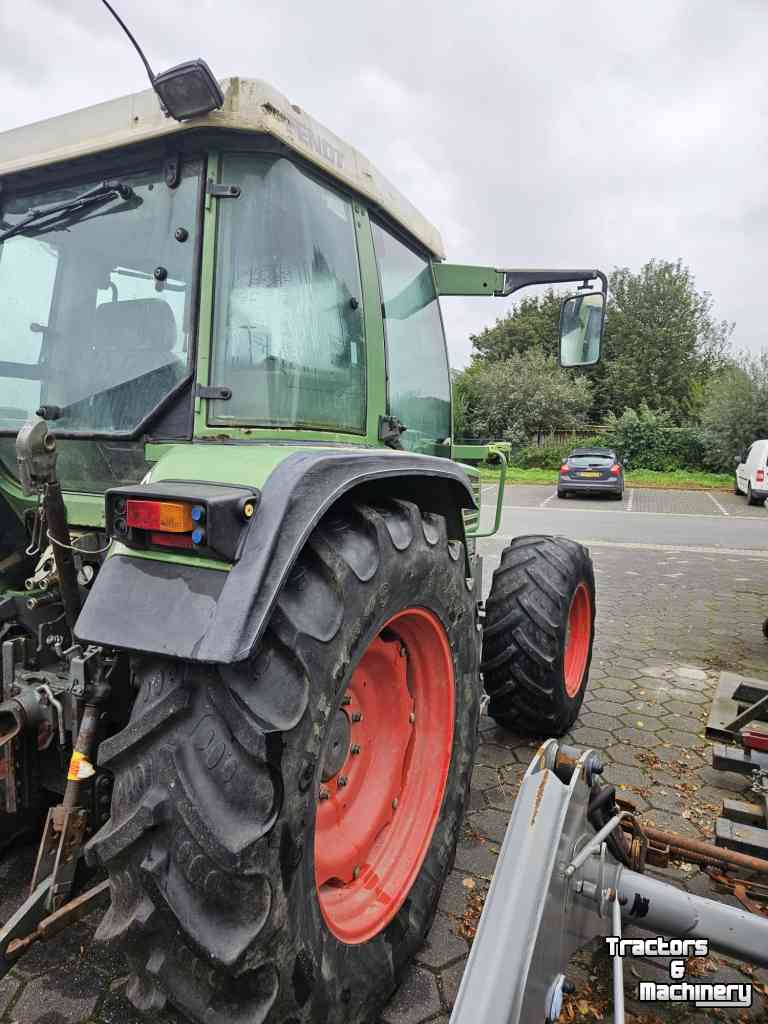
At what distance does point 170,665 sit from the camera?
1.31 metres

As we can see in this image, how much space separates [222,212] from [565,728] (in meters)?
2.69

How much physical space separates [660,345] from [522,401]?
44.0 ft

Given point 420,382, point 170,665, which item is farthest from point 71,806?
point 420,382

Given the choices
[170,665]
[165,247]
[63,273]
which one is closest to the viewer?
[170,665]

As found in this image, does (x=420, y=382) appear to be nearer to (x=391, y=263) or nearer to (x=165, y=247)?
(x=391, y=263)

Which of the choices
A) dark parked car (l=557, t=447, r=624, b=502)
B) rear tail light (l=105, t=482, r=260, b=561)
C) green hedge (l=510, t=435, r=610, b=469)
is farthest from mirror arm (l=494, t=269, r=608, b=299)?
green hedge (l=510, t=435, r=610, b=469)

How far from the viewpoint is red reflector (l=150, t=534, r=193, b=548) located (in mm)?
1354

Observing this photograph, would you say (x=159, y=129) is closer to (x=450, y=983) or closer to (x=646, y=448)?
(x=450, y=983)

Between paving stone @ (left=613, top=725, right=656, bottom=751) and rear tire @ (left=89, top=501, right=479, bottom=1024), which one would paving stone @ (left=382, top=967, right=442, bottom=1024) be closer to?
rear tire @ (left=89, top=501, right=479, bottom=1024)

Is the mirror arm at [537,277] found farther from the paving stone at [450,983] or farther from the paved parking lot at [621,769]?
the paving stone at [450,983]

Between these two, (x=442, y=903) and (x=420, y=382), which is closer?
(x=442, y=903)

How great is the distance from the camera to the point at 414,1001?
1.79 metres

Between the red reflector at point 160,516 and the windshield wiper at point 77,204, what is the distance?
107 centimetres

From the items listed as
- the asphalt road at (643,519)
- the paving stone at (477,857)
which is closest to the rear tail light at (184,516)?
the paving stone at (477,857)
